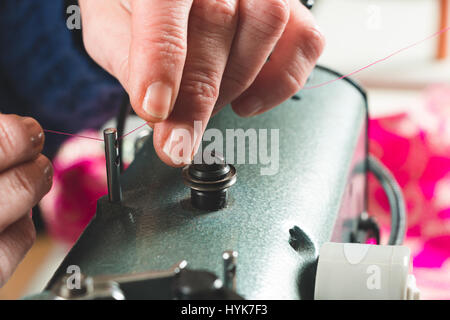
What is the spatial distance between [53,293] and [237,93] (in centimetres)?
28

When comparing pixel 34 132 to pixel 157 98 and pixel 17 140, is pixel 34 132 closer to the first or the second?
pixel 17 140

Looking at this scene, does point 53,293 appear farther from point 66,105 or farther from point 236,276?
point 66,105

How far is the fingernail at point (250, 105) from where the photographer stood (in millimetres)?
587

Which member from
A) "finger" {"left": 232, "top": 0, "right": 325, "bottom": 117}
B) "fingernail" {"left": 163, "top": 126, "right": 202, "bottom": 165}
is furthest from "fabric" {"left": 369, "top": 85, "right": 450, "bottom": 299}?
"fingernail" {"left": 163, "top": 126, "right": 202, "bottom": 165}

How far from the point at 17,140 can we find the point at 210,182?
7.6 inches

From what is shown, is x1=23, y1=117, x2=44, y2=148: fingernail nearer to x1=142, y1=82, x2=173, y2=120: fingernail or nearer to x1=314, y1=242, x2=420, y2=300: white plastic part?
x1=142, y1=82, x2=173, y2=120: fingernail

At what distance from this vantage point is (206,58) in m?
0.48

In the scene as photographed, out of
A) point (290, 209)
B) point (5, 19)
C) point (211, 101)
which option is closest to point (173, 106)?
point (211, 101)

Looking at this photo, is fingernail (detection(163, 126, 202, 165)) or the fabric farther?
the fabric

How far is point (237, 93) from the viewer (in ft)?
1.79

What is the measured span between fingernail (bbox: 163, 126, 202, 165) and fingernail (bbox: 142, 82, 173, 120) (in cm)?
4

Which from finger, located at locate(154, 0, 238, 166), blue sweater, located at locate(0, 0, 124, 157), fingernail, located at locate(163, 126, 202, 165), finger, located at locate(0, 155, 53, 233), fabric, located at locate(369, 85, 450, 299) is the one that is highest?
finger, located at locate(154, 0, 238, 166)

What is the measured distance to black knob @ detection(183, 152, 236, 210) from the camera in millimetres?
450

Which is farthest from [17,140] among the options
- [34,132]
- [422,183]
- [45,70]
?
[422,183]
